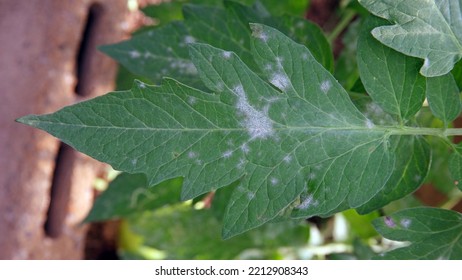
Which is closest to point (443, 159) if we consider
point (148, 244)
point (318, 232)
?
point (318, 232)

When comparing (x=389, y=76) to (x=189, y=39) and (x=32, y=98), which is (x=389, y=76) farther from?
(x=32, y=98)

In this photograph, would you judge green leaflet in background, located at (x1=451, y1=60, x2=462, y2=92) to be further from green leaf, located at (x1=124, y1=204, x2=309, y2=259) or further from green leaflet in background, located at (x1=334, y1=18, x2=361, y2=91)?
green leaf, located at (x1=124, y1=204, x2=309, y2=259)

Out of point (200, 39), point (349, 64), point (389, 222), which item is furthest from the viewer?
point (349, 64)

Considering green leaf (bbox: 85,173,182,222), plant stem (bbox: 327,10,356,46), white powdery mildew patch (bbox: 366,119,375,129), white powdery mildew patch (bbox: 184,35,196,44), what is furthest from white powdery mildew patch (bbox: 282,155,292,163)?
plant stem (bbox: 327,10,356,46)

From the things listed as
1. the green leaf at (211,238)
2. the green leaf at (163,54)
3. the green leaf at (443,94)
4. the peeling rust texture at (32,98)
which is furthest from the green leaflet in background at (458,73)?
the peeling rust texture at (32,98)

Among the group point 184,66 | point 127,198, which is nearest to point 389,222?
point 184,66
